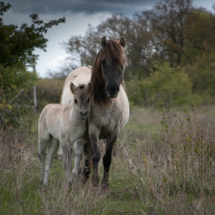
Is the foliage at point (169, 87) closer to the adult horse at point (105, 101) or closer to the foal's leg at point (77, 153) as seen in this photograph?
the adult horse at point (105, 101)

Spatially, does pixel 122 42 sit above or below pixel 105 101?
above

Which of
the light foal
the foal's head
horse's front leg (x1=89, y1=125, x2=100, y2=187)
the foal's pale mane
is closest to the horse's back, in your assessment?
the light foal

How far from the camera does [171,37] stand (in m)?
36.8

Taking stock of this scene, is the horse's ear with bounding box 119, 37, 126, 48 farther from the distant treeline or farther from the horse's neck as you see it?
the distant treeline

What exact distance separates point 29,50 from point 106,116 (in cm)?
377

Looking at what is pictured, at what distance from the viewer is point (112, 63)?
5262mm

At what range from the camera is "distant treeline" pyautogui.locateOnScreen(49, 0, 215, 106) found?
30.9 meters

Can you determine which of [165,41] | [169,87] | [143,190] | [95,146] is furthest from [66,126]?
[165,41]

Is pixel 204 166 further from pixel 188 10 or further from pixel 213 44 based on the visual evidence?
pixel 188 10

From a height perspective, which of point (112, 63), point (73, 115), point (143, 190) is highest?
point (112, 63)

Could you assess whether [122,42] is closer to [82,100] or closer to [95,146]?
[82,100]

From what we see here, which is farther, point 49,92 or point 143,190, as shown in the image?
point 49,92

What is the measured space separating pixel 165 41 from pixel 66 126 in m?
31.2

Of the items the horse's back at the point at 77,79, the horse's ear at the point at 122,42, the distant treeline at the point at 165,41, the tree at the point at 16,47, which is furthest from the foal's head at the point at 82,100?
the distant treeline at the point at 165,41
